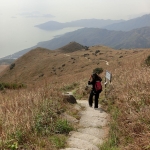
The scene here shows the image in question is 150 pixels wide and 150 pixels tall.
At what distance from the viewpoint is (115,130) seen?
694cm

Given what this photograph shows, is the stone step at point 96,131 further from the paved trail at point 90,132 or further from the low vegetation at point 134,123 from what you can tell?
the low vegetation at point 134,123

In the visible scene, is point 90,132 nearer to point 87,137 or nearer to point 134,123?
point 87,137

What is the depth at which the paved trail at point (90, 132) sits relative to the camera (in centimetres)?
629

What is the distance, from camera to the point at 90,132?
765 centimetres

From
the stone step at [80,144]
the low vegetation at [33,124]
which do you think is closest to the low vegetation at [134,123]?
the stone step at [80,144]

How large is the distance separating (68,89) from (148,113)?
1427cm

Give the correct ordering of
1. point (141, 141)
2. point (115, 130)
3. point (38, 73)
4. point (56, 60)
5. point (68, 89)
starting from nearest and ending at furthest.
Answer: point (141, 141) → point (115, 130) → point (68, 89) → point (38, 73) → point (56, 60)

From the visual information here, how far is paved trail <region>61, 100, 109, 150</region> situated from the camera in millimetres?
6285

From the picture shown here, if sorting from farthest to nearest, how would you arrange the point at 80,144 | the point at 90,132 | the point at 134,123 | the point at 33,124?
the point at 90,132 < the point at 33,124 < the point at 80,144 < the point at 134,123

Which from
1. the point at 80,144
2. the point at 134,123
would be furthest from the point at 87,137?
the point at 134,123

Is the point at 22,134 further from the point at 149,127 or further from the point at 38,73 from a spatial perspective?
the point at 38,73

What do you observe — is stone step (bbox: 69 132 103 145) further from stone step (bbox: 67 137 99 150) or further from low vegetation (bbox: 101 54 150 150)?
low vegetation (bbox: 101 54 150 150)

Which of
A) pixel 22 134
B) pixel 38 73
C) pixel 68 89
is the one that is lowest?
pixel 38 73

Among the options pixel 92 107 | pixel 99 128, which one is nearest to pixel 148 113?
pixel 99 128
